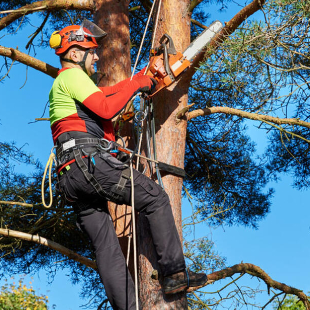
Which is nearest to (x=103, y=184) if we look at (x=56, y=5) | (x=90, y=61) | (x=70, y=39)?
(x=90, y=61)

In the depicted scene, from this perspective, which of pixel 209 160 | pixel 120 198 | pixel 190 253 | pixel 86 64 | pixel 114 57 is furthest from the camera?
pixel 209 160

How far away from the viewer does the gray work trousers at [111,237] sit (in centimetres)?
327

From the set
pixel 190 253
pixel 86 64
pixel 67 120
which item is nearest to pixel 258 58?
pixel 86 64

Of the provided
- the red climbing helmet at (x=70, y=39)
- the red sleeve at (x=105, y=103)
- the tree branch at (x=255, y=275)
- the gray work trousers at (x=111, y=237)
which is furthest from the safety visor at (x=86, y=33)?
the tree branch at (x=255, y=275)

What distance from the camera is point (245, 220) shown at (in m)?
7.61

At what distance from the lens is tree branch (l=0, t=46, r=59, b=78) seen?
482cm

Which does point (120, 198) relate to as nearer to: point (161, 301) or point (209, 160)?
point (161, 301)

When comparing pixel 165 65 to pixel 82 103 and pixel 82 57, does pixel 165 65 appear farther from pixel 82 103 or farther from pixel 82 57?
pixel 82 103

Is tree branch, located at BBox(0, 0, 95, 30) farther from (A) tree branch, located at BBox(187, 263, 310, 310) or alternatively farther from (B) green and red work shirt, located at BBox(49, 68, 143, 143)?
(A) tree branch, located at BBox(187, 263, 310, 310)

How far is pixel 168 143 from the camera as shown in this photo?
4.02 meters

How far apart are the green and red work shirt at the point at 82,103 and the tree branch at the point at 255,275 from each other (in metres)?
2.01

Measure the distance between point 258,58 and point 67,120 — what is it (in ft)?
5.20

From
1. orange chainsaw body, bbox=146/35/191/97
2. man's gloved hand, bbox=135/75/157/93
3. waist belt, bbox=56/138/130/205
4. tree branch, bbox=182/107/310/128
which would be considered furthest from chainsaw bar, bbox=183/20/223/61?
waist belt, bbox=56/138/130/205

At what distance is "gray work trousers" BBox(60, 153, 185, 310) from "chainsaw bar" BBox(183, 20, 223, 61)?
4.10ft
